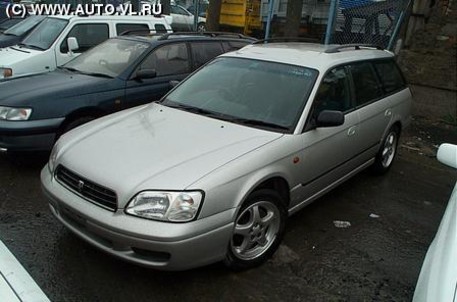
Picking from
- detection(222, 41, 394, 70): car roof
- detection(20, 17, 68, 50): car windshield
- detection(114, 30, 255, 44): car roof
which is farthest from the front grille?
detection(20, 17, 68, 50): car windshield

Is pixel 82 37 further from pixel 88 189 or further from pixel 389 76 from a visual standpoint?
pixel 88 189

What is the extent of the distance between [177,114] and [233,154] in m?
0.95

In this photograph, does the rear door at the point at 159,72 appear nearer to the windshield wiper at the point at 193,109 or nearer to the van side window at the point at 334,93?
the windshield wiper at the point at 193,109

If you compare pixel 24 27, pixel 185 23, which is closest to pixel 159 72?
pixel 24 27

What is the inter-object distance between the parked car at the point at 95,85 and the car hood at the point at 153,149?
126 centimetres

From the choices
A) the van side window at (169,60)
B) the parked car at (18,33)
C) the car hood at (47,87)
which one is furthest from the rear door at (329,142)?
the parked car at (18,33)

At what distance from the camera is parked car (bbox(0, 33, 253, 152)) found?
180 inches

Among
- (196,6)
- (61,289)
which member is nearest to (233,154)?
(61,289)

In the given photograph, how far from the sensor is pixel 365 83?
4664mm

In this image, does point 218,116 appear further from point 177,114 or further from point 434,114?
point 434,114

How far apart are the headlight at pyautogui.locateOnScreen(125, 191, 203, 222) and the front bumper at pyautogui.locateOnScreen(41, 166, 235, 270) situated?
1.6 inches

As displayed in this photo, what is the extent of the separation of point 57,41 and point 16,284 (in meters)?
5.61

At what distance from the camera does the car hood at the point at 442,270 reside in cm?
178

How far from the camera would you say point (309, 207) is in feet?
14.4
